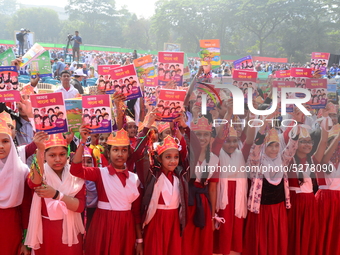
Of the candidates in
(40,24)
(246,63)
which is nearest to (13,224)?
(246,63)

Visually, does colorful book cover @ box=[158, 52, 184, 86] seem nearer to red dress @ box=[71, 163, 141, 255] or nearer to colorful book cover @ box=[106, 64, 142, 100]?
colorful book cover @ box=[106, 64, 142, 100]

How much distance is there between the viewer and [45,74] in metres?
4.55

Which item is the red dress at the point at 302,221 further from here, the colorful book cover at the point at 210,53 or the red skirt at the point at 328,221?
the colorful book cover at the point at 210,53

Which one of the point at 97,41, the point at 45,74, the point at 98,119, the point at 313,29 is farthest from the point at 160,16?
the point at 98,119

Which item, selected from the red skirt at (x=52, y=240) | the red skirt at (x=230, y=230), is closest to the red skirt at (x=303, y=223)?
the red skirt at (x=230, y=230)

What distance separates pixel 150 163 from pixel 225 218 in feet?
3.27

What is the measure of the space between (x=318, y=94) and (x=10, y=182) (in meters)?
3.52

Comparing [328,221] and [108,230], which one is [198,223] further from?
[328,221]

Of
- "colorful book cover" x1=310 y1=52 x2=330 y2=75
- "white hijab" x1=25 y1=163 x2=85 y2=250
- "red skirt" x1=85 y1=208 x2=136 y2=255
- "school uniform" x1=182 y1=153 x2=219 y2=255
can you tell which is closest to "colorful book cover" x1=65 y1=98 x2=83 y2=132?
"white hijab" x1=25 y1=163 x2=85 y2=250

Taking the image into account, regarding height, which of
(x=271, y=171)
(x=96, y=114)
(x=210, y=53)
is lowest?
(x=271, y=171)

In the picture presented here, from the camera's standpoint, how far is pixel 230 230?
347 cm

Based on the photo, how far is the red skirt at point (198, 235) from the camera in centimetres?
330

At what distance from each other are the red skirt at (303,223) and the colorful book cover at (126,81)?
6.49 feet

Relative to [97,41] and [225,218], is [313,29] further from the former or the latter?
[97,41]
